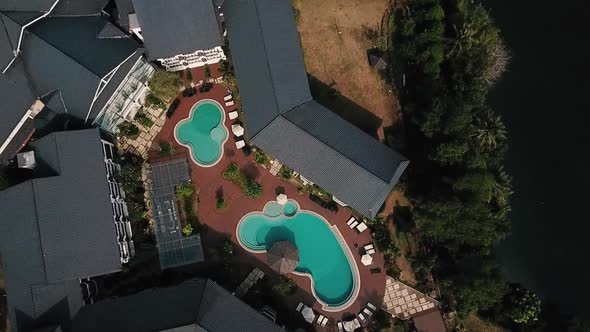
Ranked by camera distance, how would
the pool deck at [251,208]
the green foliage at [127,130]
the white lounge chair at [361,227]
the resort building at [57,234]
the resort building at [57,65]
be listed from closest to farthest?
the resort building at [57,234]
the resort building at [57,65]
the pool deck at [251,208]
the white lounge chair at [361,227]
the green foliage at [127,130]

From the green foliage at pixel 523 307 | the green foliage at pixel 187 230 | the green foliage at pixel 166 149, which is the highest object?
the green foliage at pixel 166 149

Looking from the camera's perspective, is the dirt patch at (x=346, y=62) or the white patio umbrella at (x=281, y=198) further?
the dirt patch at (x=346, y=62)

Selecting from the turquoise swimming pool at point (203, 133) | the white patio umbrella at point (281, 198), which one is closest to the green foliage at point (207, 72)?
the turquoise swimming pool at point (203, 133)

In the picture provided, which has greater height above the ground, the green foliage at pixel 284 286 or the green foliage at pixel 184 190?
the green foliage at pixel 184 190

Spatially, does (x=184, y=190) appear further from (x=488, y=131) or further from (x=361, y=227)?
(x=488, y=131)

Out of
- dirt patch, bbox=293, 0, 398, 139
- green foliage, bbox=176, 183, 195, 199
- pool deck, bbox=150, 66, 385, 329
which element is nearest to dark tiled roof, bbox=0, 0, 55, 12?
pool deck, bbox=150, 66, 385, 329

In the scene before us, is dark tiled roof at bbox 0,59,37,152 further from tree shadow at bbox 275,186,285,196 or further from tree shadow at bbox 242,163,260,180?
tree shadow at bbox 275,186,285,196

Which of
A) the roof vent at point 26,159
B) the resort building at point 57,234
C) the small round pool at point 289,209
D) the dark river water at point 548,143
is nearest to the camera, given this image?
the resort building at point 57,234

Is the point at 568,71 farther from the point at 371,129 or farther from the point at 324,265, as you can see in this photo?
the point at 324,265

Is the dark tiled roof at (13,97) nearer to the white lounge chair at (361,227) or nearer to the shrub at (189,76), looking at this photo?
the shrub at (189,76)
